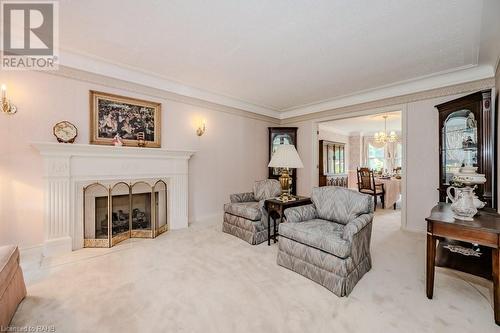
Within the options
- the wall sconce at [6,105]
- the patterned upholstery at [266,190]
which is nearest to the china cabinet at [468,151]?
the patterned upholstery at [266,190]

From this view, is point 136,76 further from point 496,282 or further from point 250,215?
point 496,282

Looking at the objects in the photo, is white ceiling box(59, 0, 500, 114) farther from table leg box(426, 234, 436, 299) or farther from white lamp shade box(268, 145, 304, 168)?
table leg box(426, 234, 436, 299)

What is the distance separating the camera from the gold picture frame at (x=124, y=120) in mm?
3057

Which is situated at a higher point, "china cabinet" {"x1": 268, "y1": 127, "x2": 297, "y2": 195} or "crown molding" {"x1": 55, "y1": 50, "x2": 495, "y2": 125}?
"crown molding" {"x1": 55, "y1": 50, "x2": 495, "y2": 125}

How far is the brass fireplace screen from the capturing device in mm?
2933

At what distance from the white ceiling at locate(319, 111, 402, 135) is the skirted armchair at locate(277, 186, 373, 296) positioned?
153 inches

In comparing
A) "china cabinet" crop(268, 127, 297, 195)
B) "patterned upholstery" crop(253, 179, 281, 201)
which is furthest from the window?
"patterned upholstery" crop(253, 179, 281, 201)

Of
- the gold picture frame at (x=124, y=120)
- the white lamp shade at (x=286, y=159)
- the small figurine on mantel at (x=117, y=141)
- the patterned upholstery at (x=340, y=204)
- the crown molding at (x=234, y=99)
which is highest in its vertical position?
the crown molding at (x=234, y=99)

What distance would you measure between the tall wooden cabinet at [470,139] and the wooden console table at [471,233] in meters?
1.16

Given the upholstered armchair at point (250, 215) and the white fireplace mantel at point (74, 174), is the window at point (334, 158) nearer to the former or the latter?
the upholstered armchair at point (250, 215)

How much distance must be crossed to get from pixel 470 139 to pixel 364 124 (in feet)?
15.0

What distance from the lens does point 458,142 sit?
10.4ft

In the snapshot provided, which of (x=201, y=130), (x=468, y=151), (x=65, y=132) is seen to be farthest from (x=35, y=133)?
(x=468, y=151)

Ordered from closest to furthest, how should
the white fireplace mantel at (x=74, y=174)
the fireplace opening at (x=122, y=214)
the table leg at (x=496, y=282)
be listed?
1. the table leg at (x=496, y=282)
2. the white fireplace mantel at (x=74, y=174)
3. the fireplace opening at (x=122, y=214)
